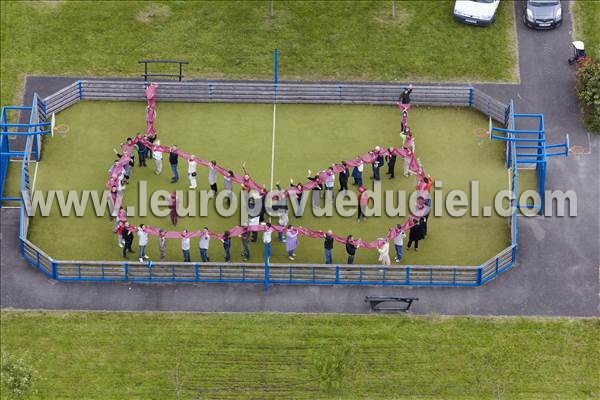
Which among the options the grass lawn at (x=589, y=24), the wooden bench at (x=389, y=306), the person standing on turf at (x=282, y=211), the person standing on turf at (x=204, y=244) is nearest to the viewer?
the wooden bench at (x=389, y=306)

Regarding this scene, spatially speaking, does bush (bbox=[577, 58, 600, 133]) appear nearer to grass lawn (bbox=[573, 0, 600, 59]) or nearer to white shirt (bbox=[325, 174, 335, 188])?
grass lawn (bbox=[573, 0, 600, 59])

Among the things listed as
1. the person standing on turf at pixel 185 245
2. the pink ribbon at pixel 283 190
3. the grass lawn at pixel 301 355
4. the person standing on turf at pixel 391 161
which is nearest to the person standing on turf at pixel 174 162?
the pink ribbon at pixel 283 190

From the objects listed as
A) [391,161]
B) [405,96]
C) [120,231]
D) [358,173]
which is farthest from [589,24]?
[120,231]

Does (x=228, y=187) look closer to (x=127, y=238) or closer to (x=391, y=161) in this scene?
(x=127, y=238)

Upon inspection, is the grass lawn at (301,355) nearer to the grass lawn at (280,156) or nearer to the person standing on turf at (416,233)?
the grass lawn at (280,156)

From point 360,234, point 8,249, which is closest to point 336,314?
point 360,234

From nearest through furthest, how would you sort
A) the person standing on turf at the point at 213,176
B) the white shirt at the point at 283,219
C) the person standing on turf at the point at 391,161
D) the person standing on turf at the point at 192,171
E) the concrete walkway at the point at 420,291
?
1. the concrete walkway at the point at 420,291
2. the white shirt at the point at 283,219
3. the person standing on turf at the point at 213,176
4. the person standing on turf at the point at 192,171
5. the person standing on turf at the point at 391,161
